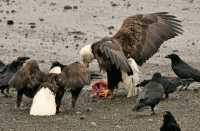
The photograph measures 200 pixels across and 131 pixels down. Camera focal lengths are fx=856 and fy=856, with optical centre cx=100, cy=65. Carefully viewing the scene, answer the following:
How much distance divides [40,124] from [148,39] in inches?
173

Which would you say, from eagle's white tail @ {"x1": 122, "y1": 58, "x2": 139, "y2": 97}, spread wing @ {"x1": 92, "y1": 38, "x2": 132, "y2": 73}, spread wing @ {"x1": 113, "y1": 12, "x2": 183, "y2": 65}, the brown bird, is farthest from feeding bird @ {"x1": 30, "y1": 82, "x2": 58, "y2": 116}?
spread wing @ {"x1": 113, "y1": 12, "x2": 183, "y2": 65}

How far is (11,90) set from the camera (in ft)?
55.0

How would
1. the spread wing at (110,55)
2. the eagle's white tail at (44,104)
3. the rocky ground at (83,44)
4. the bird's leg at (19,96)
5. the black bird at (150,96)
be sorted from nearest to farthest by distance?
the rocky ground at (83,44)
the black bird at (150,96)
the eagle's white tail at (44,104)
the bird's leg at (19,96)
the spread wing at (110,55)

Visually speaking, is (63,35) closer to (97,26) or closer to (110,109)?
(97,26)

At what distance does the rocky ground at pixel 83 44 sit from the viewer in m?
13.4

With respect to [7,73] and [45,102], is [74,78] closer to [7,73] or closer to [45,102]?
[45,102]

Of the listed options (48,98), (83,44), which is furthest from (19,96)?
(83,44)

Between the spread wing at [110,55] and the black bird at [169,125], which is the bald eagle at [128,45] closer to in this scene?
the spread wing at [110,55]

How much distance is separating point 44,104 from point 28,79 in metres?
0.66

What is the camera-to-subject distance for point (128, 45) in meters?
16.5

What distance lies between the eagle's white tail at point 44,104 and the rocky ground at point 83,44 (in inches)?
7.0

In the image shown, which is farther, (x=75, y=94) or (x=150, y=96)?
(x=75, y=94)

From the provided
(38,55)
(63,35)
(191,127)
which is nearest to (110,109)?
(191,127)

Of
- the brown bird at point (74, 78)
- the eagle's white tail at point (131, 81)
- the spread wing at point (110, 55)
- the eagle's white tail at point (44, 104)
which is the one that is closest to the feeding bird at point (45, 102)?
the eagle's white tail at point (44, 104)
